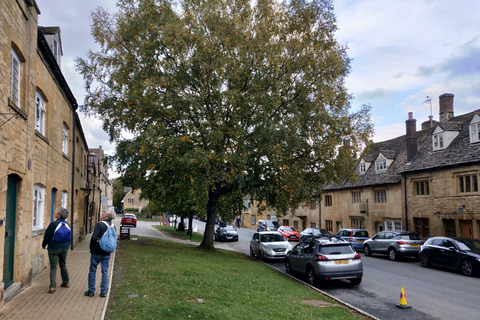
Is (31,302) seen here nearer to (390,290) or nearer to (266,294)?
(266,294)

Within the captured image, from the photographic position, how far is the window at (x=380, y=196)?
30964mm

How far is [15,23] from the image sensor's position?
8008 millimetres

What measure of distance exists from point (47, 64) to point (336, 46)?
13052mm

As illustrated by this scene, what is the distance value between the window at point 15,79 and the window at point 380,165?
29.2 metres

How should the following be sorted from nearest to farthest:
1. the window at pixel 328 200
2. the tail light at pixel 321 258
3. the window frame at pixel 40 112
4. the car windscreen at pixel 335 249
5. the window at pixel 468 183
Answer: the window frame at pixel 40 112 → the tail light at pixel 321 258 → the car windscreen at pixel 335 249 → the window at pixel 468 183 → the window at pixel 328 200

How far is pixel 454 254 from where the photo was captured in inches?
637

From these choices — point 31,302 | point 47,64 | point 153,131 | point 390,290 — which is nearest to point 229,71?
point 153,131

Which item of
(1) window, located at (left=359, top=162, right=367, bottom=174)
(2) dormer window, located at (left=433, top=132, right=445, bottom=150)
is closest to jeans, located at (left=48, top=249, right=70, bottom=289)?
(2) dormer window, located at (left=433, top=132, right=445, bottom=150)

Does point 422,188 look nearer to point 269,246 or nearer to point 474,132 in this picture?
point 474,132

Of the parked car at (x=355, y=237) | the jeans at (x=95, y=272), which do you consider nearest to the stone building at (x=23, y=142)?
the jeans at (x=95, y=272)

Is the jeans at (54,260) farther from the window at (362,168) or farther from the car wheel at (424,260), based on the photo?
the window at (362,168)

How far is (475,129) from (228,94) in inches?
672

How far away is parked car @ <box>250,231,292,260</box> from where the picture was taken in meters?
19.6

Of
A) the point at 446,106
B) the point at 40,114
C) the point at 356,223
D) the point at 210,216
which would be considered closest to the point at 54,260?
the point at 40,114
